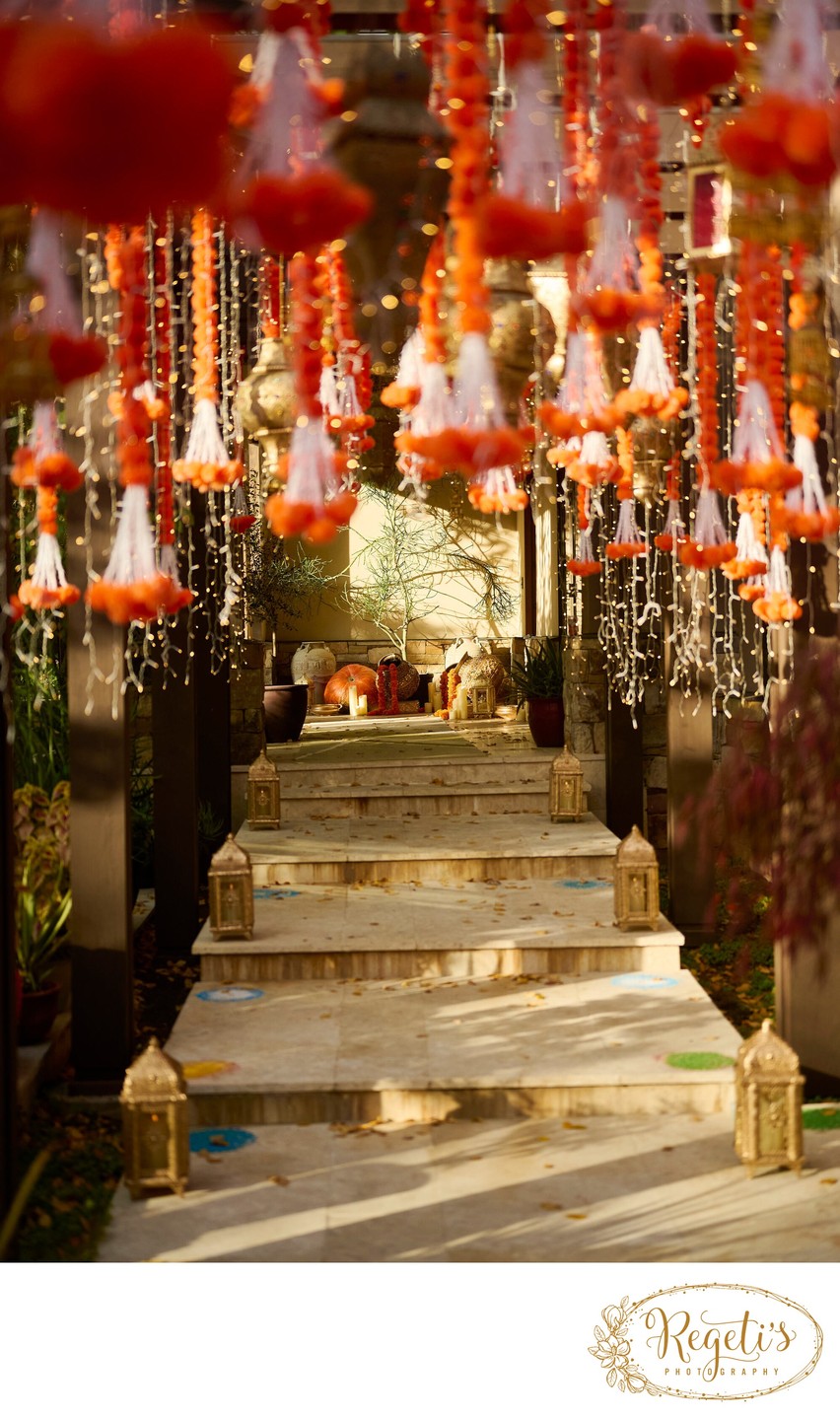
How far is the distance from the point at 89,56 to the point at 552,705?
8.77m

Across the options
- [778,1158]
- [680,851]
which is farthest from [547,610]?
[778,1158]

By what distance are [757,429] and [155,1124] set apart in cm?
274

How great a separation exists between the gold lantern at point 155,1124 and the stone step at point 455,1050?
549mm

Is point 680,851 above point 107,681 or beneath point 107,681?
beneath

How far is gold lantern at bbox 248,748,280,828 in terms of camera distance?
8141mm

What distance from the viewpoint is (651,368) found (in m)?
2.15

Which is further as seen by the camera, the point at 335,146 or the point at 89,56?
the point at 335,146

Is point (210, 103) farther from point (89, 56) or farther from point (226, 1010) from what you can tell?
point (226, 1010)

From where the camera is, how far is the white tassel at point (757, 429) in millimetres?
2045

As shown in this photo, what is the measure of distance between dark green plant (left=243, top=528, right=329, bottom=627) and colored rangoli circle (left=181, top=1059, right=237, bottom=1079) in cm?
473

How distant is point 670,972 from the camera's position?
231 inches
